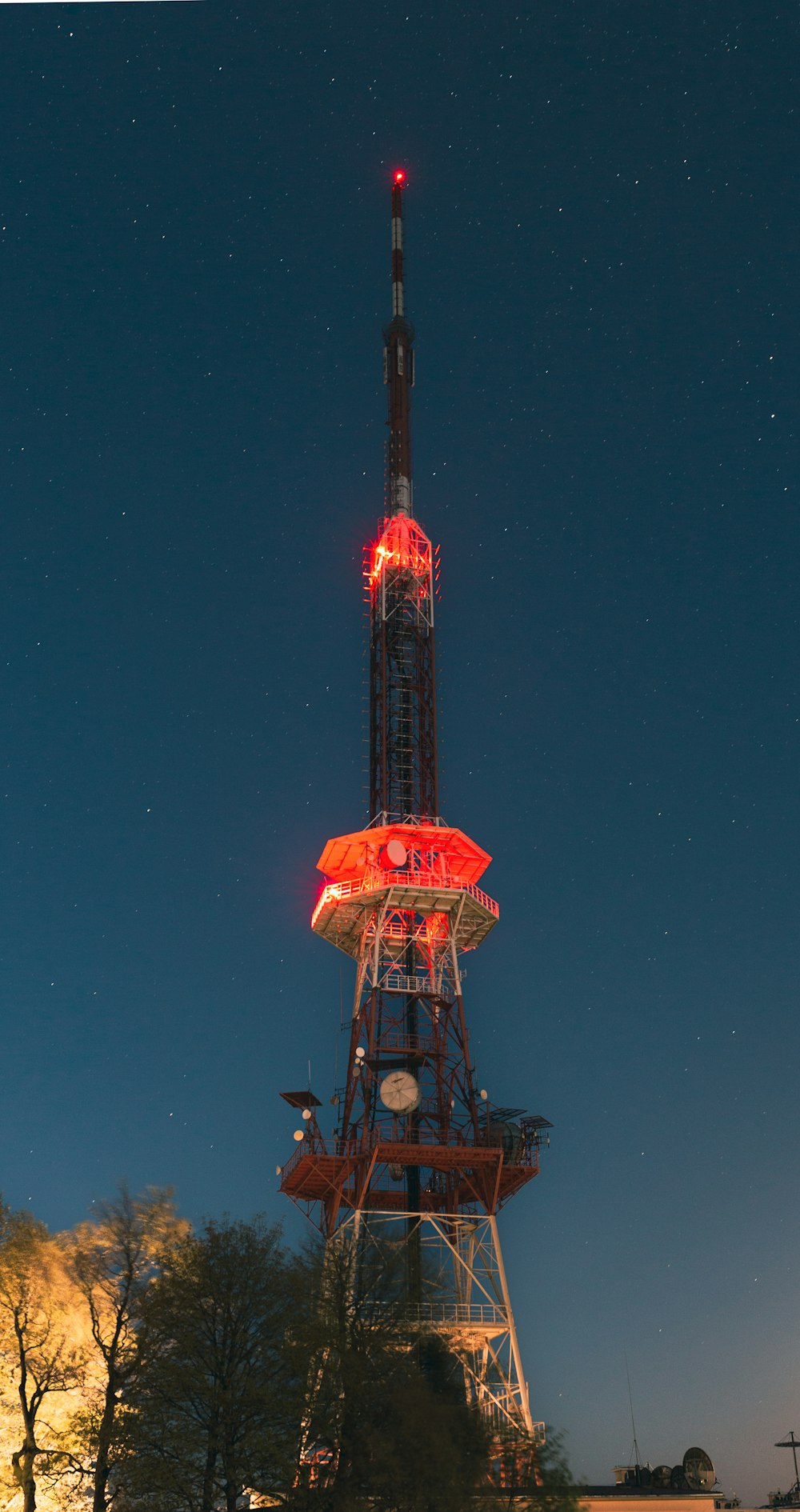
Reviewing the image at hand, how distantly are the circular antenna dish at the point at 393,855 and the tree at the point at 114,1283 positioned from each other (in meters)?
22.0

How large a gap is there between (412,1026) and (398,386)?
150 ft

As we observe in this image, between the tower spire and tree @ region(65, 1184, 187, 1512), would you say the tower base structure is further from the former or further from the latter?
the tower spire

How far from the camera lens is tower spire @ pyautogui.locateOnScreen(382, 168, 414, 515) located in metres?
89.2

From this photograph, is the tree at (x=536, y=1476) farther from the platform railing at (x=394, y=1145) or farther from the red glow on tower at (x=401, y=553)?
the red glow on tower at (x=401, y=553)

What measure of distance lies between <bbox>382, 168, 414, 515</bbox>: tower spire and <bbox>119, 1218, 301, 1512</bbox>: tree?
176ft

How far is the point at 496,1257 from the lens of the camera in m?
65.1

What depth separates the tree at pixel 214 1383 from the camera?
43406mm

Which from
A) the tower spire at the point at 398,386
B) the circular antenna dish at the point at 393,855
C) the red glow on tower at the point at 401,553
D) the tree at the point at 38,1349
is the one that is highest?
the tower spire at the point at 398,386

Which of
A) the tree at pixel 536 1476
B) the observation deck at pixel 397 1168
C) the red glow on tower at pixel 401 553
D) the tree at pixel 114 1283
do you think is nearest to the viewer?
the tree at pixel 536 1476

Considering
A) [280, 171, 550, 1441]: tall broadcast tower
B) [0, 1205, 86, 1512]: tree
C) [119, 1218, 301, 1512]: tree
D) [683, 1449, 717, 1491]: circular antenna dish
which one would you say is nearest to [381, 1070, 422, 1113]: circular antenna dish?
[280, 171, 550, 1441]: tall broadcast tower

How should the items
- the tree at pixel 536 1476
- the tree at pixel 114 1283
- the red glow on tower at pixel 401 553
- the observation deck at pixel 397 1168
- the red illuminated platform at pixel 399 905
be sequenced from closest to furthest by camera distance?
the tree at pixel 536 1476
the tree at pixel 114 1283
the observation deck at pixel 397 1168
the red illuminated platform at pixel 399 905
the red glow on tower at pixel 401 553

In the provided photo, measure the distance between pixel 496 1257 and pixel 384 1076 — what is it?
10646mm

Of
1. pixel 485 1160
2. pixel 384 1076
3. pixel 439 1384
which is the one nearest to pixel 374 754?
pixel 384 1076

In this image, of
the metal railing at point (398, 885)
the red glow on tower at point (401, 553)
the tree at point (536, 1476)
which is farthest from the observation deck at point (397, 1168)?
the red glow on tower at point (401, 553)
